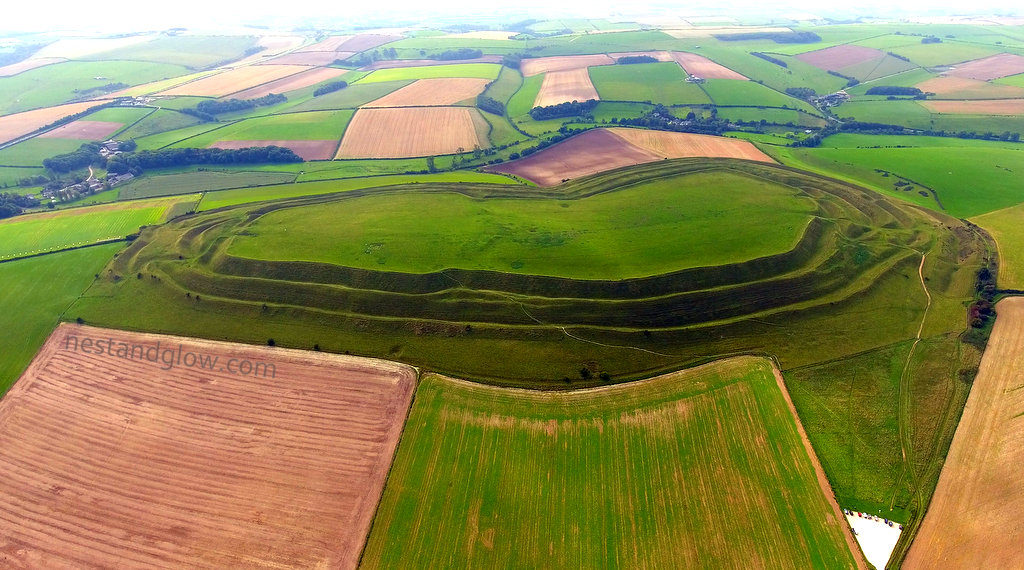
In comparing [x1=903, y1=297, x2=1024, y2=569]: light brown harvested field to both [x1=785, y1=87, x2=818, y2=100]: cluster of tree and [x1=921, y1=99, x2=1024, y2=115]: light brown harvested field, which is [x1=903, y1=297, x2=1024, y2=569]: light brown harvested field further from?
[x1=785, y1=87, x2=818, y2=100]: cluster of tree

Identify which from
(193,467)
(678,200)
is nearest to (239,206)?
(193,467)

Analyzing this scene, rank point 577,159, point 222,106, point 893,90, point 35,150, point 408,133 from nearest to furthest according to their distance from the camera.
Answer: point 577,159, point 35,150, point 408,133, point 893,90, point 222,106

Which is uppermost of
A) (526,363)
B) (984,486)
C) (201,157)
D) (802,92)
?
(802,92)

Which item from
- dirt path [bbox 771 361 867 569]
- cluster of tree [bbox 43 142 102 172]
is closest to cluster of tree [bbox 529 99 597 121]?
dirt path [bbox 771 361 867 569]

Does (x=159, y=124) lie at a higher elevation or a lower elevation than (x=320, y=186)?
higher

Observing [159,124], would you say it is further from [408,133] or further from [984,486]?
[984,486]

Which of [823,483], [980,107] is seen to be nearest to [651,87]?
[980,107]

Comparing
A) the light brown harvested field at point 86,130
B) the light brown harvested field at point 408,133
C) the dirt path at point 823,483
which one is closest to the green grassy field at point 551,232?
the dirt path at point 823,483
